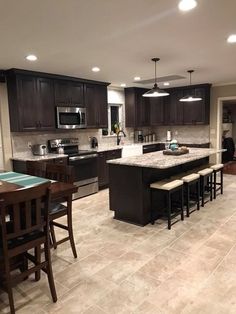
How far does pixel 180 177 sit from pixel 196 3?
2554 millimetres

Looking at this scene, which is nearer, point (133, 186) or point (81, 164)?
point (133, 186)

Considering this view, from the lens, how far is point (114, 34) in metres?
2.86

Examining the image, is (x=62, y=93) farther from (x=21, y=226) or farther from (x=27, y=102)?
(x=21, y=226)

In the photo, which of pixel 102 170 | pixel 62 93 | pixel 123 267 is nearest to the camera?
pixel 123 267

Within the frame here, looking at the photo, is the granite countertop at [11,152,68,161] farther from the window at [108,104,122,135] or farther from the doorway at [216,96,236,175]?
the doorway at [216,96,236,175]

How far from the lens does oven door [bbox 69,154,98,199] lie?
5090 millimetres

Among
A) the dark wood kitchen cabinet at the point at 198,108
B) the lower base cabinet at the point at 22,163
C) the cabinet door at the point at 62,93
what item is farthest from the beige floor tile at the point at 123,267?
the dark wood kitchen cabinet at the point at 198,108

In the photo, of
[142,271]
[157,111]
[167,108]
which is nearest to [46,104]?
[142,271]

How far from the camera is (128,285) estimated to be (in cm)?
234

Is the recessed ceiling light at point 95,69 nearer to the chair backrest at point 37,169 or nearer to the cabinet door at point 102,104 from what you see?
the cabinet door at point 102,104

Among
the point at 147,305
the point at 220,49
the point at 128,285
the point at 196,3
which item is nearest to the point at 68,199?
the point at 128,285

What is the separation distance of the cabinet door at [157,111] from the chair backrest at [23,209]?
238 inches

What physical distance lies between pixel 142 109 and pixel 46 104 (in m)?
3.26

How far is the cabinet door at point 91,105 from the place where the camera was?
5.70 m
